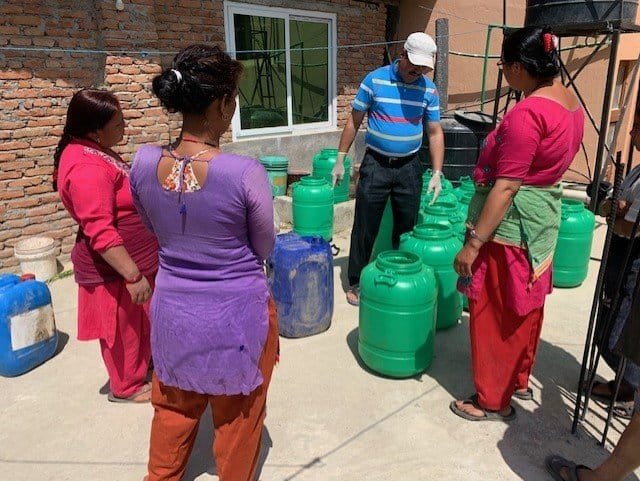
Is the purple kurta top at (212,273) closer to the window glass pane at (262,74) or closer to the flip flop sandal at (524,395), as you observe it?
the flip flop sandal at (524,395)

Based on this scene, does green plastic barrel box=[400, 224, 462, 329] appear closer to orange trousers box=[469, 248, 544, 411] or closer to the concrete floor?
the concrete floor

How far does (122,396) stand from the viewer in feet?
8.83

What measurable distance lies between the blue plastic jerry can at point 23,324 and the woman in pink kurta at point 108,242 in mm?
619

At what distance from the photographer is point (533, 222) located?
2.19m

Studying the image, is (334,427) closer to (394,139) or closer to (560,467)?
(560,467)

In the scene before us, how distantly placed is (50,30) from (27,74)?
1.51 ft

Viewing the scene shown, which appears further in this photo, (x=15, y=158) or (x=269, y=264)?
(x=15, y=158)

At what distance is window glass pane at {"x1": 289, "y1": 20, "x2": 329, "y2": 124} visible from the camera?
745 centimetres

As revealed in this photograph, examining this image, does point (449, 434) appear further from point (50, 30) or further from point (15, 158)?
point (50, 30)

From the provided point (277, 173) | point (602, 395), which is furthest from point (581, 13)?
point (277, 173)

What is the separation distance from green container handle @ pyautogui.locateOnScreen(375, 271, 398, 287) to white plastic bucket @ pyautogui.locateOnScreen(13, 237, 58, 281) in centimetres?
321

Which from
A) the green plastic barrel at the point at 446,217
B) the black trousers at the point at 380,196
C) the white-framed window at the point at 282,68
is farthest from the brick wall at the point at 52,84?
the green plastic barrel at the point at 446,217

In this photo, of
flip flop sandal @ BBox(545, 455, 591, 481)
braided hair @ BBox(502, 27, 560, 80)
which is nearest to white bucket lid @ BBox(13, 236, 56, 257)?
braided hair @ BBox(502, 27, 560, 80)

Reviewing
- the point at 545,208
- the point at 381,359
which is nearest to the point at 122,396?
the point at 381,359
